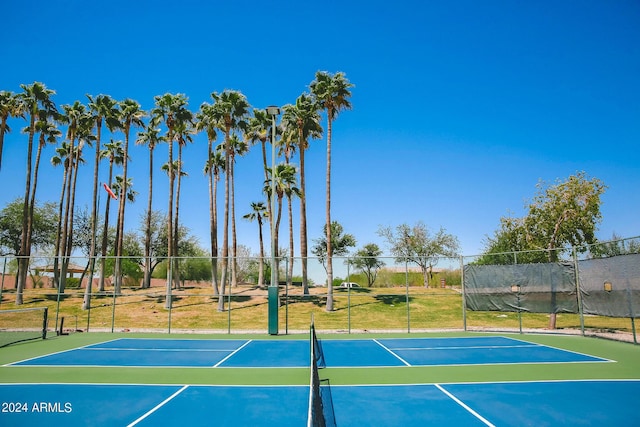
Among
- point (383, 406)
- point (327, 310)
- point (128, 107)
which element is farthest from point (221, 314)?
point (383, 406)

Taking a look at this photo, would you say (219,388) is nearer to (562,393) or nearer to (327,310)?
(562,393)

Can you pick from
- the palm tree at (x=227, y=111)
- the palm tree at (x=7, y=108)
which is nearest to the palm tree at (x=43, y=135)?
the palm tree at (x=7, y=108)

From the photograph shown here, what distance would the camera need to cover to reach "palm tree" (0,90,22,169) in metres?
29.7

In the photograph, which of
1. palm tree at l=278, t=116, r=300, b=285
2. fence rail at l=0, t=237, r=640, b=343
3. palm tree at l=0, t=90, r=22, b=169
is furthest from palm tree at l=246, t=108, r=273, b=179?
palm tree at l=0, t=90, r=22, b=169

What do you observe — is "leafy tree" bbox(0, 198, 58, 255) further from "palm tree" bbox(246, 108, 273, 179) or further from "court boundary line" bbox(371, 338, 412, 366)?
"court boundary line" bbox(371, 338, 412, 366)

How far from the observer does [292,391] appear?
794 cm

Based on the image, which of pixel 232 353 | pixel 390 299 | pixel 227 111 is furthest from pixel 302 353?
pixel 227 111

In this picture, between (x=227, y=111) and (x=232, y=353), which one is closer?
(x=232, y=353)

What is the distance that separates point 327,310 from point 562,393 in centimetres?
1789

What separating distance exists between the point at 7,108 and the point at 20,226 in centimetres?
1975

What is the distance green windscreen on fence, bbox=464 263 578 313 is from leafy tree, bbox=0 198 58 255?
46.9 m

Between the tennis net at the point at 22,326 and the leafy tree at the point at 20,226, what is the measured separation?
81.3ft

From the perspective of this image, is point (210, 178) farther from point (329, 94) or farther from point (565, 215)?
point (565, 215)

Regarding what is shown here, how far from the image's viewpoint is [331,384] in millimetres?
8562
